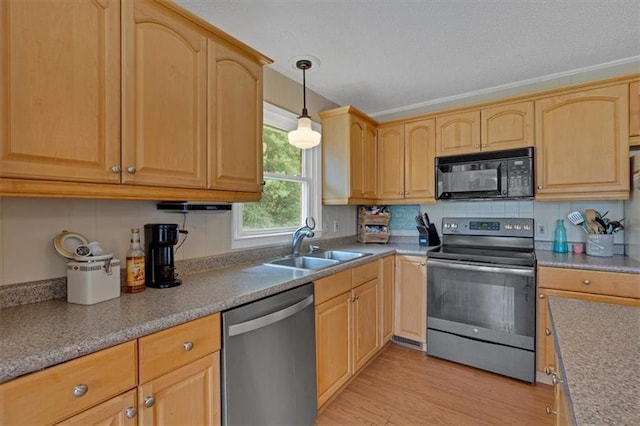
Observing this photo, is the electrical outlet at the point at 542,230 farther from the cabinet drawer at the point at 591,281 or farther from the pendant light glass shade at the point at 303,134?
the pendant light glass shade at the point at 303,134

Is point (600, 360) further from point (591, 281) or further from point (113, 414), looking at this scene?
point (591, 281)

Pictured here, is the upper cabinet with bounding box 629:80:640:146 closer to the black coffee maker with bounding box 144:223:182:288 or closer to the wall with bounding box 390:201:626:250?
the wall with bounding box 390:201:626:250

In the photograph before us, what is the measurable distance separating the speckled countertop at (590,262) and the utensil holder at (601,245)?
0.05 m

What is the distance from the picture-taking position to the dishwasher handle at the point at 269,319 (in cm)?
130

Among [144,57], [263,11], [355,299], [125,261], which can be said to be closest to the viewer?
[144,57]

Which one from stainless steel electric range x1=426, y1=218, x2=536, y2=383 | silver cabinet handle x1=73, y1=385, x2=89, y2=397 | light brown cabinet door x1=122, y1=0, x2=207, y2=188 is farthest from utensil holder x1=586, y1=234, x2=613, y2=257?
silver cabinet handle x1=73, y1=385, x2=89, y2=397

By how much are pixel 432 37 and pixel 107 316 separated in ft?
7.64

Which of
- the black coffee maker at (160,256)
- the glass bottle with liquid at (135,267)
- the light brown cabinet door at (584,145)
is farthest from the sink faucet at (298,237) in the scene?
the light brown cabinet door at (584,145)

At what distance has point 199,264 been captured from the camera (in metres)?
1.83

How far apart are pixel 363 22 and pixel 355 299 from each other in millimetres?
1808

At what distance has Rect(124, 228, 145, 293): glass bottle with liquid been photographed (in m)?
1.38

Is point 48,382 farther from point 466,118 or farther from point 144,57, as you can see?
point 466,118

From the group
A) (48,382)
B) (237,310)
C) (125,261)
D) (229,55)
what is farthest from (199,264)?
(229,55)

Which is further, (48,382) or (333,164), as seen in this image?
(333,164)
